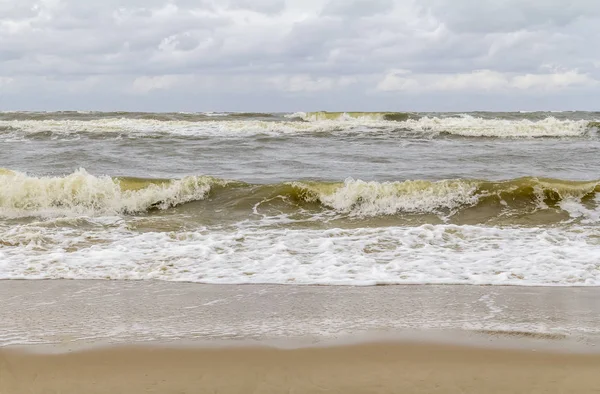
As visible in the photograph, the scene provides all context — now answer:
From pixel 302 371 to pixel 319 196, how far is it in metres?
6.80

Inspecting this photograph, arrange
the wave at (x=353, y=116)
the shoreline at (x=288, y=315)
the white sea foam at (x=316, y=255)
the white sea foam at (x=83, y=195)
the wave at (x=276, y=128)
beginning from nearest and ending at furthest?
1. the shoreline at (x=288, y=315)
2. the white sea foam at (x=316, y=255)
3. the white sea foam at (x=83, y=195)
4. the wave at (x=276, y=128)
5. the wave at (x=353, y=116)

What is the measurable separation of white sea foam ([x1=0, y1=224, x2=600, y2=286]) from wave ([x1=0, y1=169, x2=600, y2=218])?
5.70ft

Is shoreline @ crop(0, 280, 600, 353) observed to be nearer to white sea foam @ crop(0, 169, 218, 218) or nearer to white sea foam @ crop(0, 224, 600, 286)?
white sea foam @ crop(0, 224, 600, 286)

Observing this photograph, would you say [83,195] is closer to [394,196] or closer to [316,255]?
[394,196]

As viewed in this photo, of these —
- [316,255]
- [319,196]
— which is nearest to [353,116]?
[319,196]

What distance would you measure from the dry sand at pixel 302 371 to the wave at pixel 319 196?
569 cm

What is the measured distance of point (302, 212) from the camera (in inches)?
376

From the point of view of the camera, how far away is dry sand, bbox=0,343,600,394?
327 centimetres

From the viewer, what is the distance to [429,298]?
16.1ft

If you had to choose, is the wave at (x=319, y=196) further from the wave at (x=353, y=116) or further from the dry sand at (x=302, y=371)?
the wave at (x=353, y=116)

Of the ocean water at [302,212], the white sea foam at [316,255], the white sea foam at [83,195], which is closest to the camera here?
the white sea foam at [316,255]

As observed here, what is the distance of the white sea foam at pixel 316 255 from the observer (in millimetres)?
5621

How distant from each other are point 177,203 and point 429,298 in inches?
247

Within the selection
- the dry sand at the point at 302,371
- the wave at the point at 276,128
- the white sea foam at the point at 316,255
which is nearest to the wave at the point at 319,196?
the white sea foam at the point at 316,255
